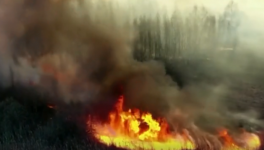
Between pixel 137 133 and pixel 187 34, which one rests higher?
pixel 187 34

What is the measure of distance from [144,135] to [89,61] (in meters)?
0.60

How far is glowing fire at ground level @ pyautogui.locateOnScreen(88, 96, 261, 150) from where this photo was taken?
2.43m

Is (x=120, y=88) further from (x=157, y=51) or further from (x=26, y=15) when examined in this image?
(x=26, y=15)

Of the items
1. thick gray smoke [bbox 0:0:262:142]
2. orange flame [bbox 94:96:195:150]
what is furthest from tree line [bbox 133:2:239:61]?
orange flame [bbox 94:96:195:150]

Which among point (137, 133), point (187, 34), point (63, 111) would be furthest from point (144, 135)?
point (187, 34)

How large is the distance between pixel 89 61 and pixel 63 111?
0.39m

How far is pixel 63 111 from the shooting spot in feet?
8.53

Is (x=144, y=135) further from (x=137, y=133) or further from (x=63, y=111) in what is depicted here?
(x=63, y=111)

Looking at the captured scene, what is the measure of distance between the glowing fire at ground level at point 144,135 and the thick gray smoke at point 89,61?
73mm

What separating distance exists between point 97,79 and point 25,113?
56 cm

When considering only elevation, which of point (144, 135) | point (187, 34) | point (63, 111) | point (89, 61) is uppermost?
point (187, 34)

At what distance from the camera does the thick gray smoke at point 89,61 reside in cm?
246

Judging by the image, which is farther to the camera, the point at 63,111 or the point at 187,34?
the point at 63,111

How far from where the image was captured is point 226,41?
7.82ft
